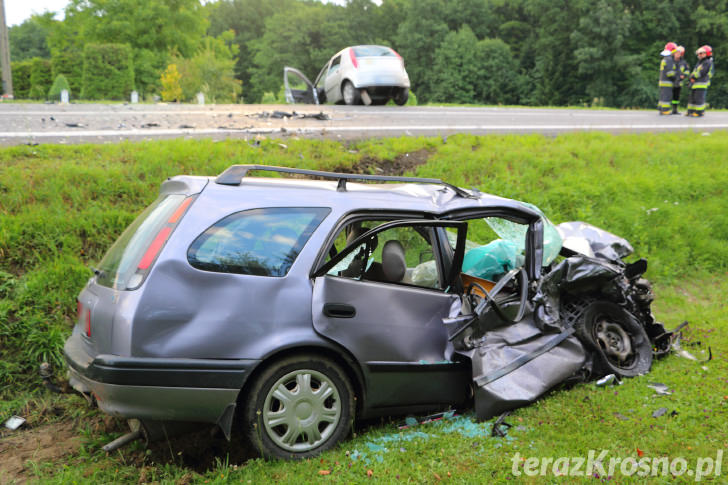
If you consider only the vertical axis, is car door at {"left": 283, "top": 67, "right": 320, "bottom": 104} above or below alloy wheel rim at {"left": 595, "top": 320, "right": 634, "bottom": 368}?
above

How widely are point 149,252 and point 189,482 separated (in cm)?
121

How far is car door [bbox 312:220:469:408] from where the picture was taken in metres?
3.36

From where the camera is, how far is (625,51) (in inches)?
1566

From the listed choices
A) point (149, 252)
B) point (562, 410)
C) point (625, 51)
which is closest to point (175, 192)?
point (149, 252)

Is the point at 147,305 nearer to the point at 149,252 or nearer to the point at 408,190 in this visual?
the point at 149,252

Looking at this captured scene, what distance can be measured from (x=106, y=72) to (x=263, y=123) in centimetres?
2020

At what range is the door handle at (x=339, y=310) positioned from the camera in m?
3.29

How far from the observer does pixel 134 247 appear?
3.26 meters

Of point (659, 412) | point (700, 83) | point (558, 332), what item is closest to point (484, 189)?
point (558, 332)

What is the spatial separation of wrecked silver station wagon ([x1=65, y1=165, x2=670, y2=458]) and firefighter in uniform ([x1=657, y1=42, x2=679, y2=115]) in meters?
14.6

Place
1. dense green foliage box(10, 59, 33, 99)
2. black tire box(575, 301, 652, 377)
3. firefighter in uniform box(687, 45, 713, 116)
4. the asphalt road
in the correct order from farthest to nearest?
dense green foliage box(10, 59, 33, 99) < firefighter in uniform box(687, 45, 713, 116) < the asphalt road < black tire box(575, 301, 652, 377)

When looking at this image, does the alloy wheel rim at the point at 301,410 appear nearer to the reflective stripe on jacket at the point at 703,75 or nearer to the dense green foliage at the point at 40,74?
the reflective stripe on jacket at the point at 703,75

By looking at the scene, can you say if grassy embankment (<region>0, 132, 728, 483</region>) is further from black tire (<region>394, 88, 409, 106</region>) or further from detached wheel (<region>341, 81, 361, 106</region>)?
black tire (<region>394, 88, 409, 106</region>)

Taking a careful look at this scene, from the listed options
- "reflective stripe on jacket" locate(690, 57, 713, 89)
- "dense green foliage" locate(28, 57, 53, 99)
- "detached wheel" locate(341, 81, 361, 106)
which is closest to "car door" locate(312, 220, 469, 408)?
"detached wheel" locate(341, 81, 361, 106)
